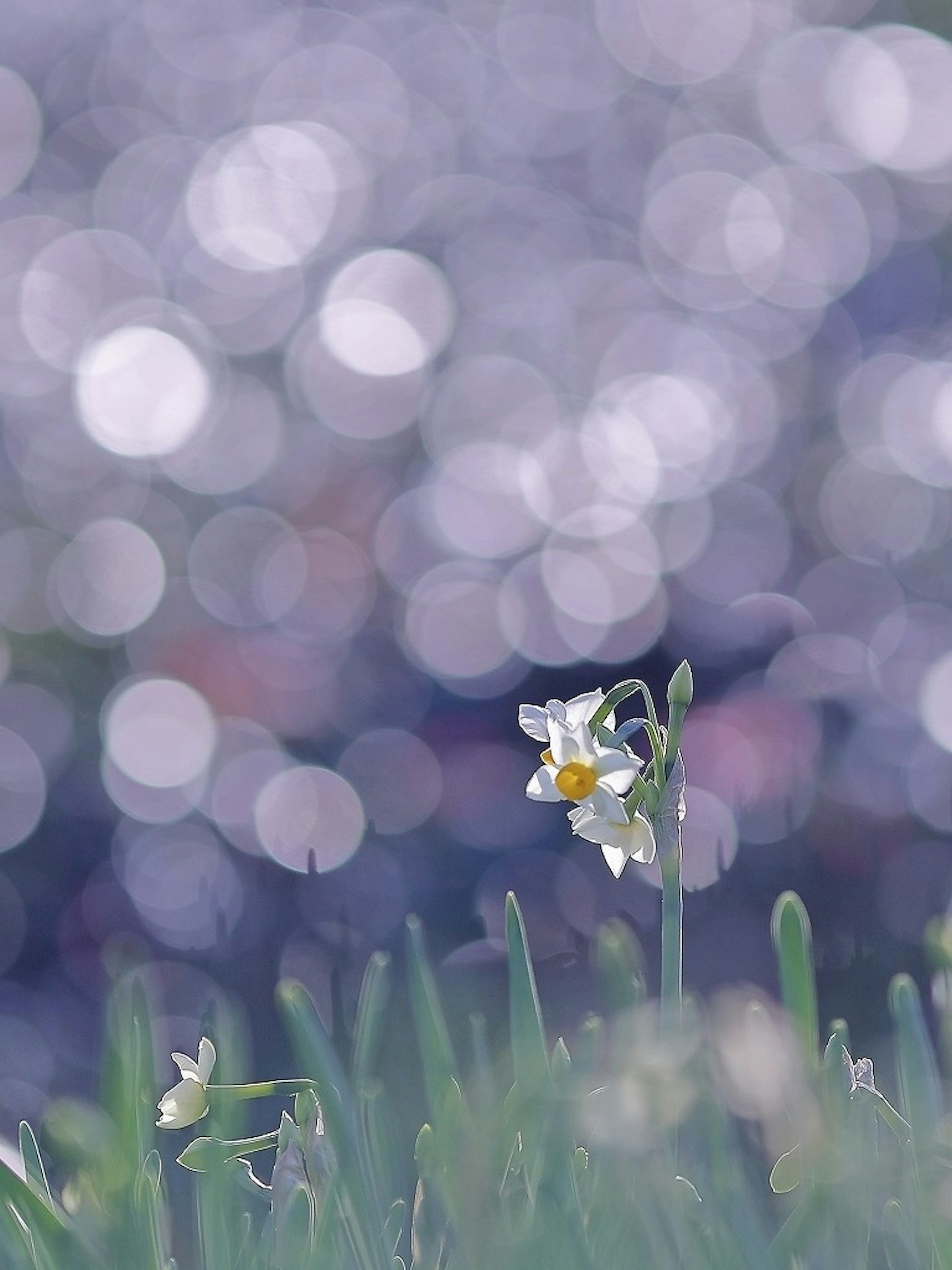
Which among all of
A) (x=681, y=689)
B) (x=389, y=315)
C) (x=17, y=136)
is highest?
(x=681, y=689)

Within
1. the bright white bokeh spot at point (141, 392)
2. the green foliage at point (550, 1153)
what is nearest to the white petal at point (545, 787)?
the green foliage at point (550, 1153)

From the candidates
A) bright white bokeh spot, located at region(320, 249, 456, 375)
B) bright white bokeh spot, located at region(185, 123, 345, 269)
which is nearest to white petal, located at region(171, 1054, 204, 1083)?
bright white bokeh spot, located at region(320, 249, 456, 375)

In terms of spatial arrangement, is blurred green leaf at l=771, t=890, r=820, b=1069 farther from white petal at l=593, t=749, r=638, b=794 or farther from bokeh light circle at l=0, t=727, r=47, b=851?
bokeh light circle at l=0, t=727, r=47, b=851

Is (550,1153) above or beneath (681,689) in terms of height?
beneath

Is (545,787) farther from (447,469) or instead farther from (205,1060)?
(447,469)

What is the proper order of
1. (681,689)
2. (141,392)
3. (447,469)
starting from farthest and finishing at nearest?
(141,392)
(447,469)
(681,689)

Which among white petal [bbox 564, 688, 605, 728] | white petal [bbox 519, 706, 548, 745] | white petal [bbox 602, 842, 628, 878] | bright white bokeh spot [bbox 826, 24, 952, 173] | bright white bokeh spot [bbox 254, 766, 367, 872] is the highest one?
bright white bokeh spot [bbox 826, 24, 952, 173]

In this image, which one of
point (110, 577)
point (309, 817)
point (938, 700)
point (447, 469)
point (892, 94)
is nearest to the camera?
point (309, 817)

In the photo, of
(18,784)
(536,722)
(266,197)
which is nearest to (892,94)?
(266,197)
